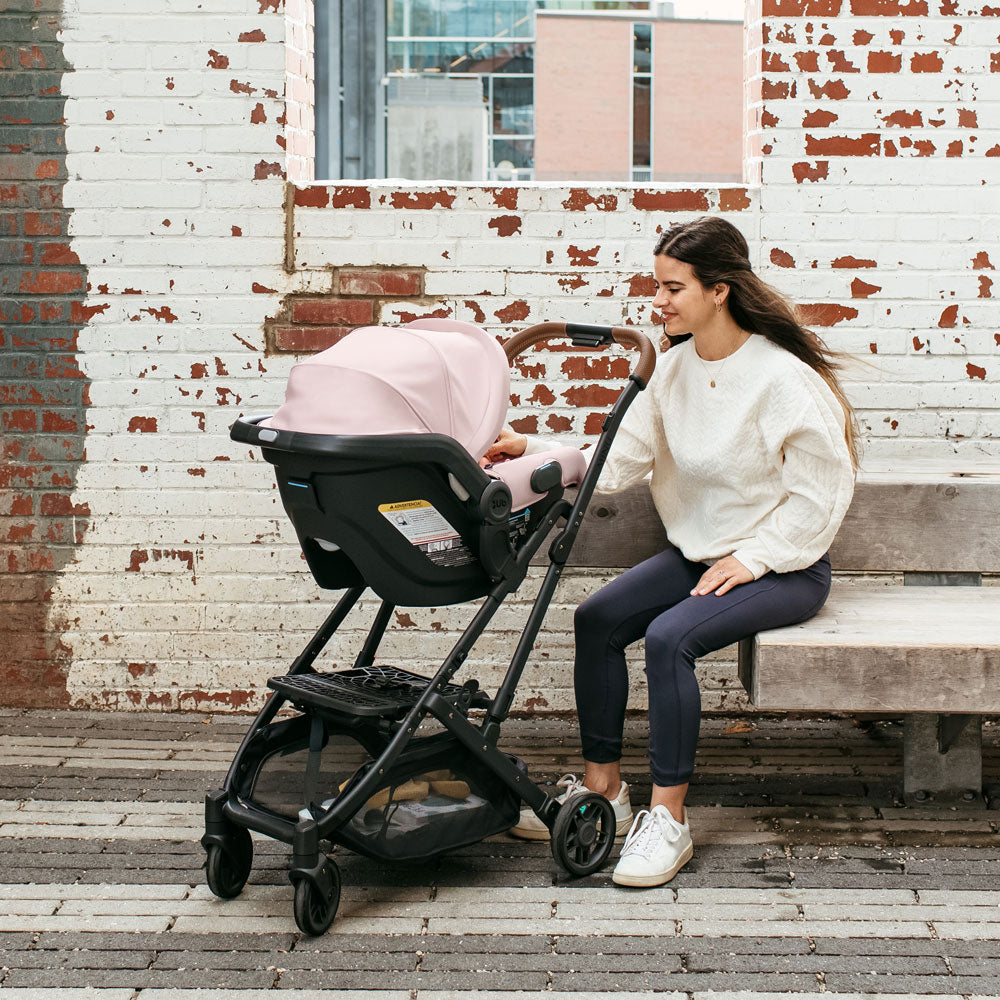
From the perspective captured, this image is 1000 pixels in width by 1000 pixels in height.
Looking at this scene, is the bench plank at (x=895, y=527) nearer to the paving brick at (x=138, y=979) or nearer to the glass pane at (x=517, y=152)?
the paving brick at (x=138, y=979)

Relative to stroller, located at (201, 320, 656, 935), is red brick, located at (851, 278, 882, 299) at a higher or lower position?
higher

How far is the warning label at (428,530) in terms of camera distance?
114 inches

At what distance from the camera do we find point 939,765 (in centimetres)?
367

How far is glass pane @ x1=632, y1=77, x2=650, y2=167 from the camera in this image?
38938 mm

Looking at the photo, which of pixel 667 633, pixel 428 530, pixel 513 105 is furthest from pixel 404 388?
pixel 513 105

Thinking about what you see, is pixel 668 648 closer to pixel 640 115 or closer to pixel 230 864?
pixel 230 864

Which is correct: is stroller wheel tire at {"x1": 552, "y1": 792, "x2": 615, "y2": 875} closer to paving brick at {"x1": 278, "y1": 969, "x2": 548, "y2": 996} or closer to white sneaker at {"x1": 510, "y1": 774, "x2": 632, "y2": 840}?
white sneaker at {"x1": 510, "y1": 774, "x2": 632, "y2": 840}

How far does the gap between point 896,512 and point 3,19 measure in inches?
118

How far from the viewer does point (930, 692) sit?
323cm

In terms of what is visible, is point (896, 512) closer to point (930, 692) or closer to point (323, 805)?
point (930, 692)

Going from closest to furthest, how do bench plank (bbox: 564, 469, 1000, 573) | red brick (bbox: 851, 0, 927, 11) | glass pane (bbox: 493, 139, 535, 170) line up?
bench plank (bbox: 564, 469, 1000, 573) → red brick (bbox: 851, 0, 927, 11) → glass pane (bbox: 493, 139, 535, 170)

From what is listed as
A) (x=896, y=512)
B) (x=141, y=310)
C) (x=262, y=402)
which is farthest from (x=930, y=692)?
(x=141, y=310)

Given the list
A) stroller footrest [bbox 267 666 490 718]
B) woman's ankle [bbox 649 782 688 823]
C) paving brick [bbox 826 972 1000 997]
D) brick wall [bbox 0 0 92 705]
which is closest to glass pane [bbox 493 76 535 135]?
brick wall [bbox 0 0 92 705]

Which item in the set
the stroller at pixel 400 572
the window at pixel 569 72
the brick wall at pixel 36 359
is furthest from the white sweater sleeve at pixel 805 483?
the window at pixel 569 72
